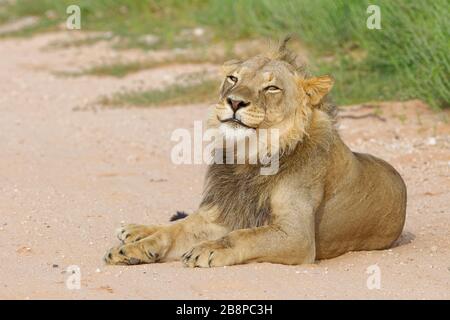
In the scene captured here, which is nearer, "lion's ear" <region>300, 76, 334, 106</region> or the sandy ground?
the sandy ground

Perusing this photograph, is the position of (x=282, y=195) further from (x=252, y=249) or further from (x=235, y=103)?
(x=235, y=103)

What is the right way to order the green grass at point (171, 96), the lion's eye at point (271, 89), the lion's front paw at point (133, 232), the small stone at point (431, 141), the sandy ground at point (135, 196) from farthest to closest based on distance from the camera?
the green grass at point (171, 96)
the small stone at point (431, 141)
the lion's front paw at point (133, 232)
the lion's eye at point (271, 89)
the sandy ground at point (135, 196)

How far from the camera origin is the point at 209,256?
5484 mm

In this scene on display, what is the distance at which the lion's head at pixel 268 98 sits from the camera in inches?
223

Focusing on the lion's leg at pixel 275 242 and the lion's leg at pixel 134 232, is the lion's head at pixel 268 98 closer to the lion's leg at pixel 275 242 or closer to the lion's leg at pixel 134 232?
the lion's leg at pixel 275 242

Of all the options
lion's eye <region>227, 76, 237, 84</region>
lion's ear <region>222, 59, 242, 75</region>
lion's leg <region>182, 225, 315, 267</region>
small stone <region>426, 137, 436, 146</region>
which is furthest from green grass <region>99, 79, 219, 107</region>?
lion's leg <region>182, 225, 315, 267</region>

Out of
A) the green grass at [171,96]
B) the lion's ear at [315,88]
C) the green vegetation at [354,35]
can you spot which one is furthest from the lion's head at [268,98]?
the green grass at [171,96]

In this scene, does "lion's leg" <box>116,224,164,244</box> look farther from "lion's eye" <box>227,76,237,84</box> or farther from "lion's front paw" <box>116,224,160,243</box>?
"lion's eye" <box>227,76,237,84</box>

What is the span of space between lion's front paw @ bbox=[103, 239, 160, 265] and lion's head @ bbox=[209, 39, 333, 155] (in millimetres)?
689

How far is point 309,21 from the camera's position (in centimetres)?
1192

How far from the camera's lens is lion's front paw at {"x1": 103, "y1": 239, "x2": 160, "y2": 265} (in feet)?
18.7

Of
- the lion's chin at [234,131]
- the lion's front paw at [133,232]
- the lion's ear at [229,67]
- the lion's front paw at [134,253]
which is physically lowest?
the lion's front paw at [134,253]

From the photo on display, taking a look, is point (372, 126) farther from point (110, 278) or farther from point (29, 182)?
point (110, 278)

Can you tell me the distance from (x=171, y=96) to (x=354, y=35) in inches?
75.7
